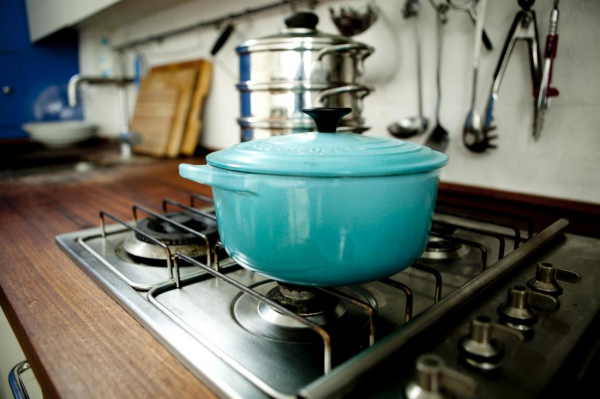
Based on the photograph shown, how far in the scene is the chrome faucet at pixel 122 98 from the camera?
178 cm

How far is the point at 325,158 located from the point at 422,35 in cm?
80

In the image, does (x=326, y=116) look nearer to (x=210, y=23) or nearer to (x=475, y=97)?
(x=475, y=97)

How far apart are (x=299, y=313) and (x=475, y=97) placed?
0.71 metres

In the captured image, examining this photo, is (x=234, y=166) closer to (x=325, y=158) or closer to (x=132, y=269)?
(x=325, y=158)

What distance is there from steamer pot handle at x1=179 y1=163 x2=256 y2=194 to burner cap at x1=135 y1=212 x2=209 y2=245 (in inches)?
10.3

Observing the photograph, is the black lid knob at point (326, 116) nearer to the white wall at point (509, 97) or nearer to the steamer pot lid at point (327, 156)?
the steamer pot lid at point (327, 156)

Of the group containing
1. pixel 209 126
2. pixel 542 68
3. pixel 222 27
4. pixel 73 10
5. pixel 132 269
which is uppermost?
pixel 73 10

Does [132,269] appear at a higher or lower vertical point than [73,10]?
lower

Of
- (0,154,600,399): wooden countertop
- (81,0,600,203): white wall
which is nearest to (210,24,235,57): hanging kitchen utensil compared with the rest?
(81,0,600,203): white wall

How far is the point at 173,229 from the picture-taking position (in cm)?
71

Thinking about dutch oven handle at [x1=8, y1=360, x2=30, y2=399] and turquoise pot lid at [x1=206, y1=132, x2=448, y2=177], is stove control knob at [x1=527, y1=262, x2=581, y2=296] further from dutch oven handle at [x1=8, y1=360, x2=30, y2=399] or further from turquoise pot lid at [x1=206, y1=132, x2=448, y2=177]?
dutch oven handle at [x1=8, y1=360, x2=30, y2=399]

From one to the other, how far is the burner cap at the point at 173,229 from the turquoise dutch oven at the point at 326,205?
0.27m

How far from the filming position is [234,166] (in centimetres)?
37

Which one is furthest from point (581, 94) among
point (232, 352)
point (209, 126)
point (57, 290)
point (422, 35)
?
point (209, 126)
